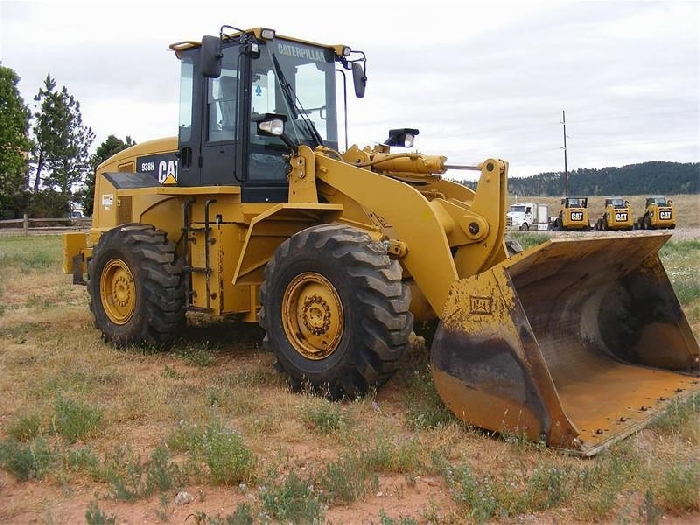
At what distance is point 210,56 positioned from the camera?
6.66 meters

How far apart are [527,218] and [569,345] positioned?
3916 centimetres

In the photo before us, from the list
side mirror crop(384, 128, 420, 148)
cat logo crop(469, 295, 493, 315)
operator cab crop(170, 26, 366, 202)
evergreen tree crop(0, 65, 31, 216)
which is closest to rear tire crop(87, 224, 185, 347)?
operator cab crop(170, 26, 366, 202)

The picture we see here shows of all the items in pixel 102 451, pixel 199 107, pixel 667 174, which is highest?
pixel 667 174

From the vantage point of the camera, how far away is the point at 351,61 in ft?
26.6

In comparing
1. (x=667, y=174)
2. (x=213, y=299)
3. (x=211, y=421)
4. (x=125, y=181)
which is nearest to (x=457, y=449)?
(x=211, y=421)

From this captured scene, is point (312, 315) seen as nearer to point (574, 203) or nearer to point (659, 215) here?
point (574, 203)

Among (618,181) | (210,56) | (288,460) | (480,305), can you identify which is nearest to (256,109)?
(210,56)

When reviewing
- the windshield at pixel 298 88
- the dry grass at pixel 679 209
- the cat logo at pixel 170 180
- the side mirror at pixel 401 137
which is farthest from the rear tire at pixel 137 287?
the dry grass at pixel 679 209

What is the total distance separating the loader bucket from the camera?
185 inches

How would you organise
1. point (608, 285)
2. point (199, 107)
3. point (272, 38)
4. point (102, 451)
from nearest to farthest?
point (102, 451) < point (608, 285) < point (272, 38) < point (199, 107)

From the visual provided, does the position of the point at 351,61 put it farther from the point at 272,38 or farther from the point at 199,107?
the point at 199,107

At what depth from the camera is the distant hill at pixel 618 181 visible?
10219 cm

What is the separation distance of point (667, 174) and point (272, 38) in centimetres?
10710

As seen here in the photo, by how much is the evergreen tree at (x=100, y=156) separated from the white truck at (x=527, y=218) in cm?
2242
